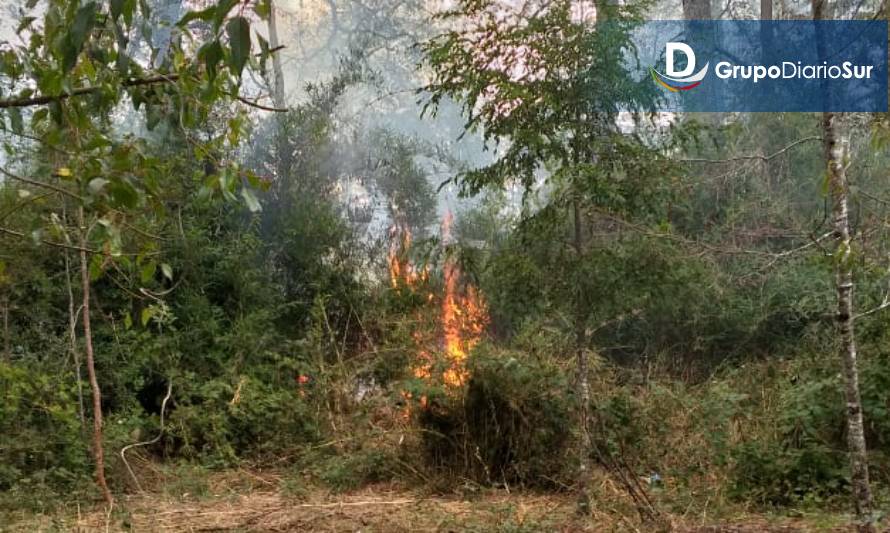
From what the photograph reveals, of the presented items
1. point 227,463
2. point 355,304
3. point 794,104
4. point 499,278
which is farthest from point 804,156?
point 227,463

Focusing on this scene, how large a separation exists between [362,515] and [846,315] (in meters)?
3.63

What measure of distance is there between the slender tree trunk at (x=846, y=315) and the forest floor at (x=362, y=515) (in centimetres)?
76

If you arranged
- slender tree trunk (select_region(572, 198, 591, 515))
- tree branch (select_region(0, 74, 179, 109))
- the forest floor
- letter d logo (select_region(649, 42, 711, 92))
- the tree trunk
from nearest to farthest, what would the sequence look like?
tree branch (select_region(0, 74, 179, 109))
the forest floor
slender tree trunk (select_region(572, 198, 591, 515))
letter d logo (select_region(649, 42, 711, 92))
the tree trunk

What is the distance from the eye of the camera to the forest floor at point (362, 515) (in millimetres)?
5355

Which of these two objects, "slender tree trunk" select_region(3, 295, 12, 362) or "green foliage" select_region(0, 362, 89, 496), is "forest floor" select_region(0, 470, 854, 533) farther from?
"slender tree trunk" select_region(3, 295, 12, 362)

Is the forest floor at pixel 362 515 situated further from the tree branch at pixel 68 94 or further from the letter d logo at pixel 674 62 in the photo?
the tree branch at pixel 68 94

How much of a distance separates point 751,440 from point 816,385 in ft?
2.17

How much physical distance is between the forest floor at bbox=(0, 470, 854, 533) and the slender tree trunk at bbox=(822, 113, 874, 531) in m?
0.76

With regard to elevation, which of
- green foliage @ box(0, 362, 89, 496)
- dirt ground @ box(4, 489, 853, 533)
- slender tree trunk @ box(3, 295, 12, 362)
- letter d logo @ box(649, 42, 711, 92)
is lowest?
dirt ground @ box(4, 489, 853, 533)

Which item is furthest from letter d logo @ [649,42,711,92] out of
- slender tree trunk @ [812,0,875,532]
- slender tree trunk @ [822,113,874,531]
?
slender tree trunk @ [822,113,874,531]

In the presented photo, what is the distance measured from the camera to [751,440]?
6520 mm

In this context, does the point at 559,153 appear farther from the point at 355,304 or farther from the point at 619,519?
the point at 355,304

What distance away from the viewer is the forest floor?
17.6 feet

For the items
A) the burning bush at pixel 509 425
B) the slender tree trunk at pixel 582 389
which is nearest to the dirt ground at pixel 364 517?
the slender tree trunk at pixel 582 389
